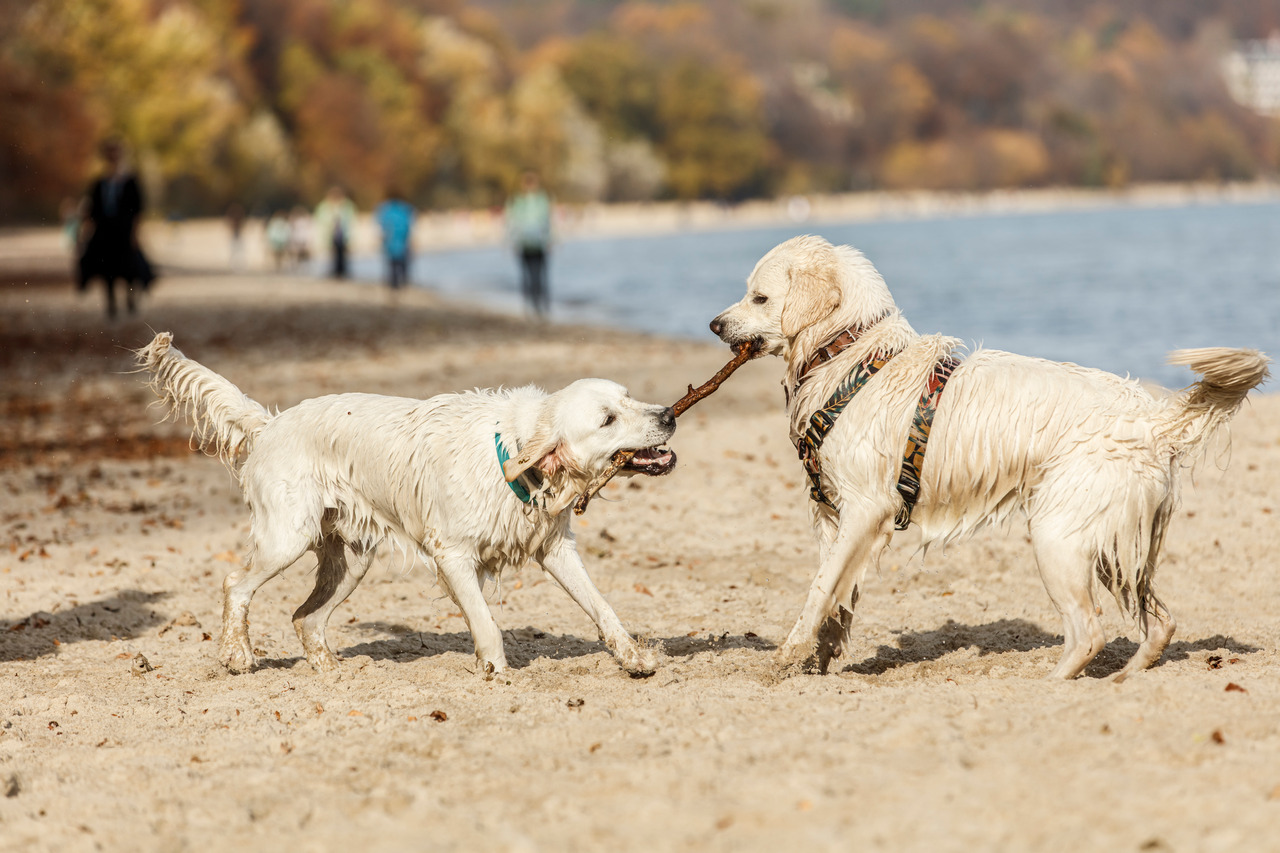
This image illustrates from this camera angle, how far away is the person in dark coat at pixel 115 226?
1825 cm

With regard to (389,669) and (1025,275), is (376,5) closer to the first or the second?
(1025,275)

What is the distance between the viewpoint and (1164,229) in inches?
2881

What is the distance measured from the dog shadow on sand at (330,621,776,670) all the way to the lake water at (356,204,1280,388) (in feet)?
30.7

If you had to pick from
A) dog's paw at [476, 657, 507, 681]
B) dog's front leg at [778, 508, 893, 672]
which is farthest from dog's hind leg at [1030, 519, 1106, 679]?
dog's paw at [476, 657, 507, 681]

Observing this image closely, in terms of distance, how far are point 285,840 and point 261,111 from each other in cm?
9747

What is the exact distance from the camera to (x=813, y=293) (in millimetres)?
5824

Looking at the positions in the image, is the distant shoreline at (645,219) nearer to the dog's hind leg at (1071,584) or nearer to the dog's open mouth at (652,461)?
the dog's open mouth at (652,461)

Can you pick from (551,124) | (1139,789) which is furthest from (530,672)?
(551,124)

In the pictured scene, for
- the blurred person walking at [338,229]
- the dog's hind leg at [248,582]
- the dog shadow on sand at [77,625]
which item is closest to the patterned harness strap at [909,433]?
the dog's hind leg at [248,582]

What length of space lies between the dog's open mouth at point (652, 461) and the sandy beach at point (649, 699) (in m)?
0.93

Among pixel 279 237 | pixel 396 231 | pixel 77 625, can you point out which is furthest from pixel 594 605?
pixel 279 237

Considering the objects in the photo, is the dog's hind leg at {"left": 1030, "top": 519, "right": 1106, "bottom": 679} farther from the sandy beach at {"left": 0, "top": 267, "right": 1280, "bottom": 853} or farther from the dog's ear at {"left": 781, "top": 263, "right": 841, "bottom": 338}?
the dog's ear at {"left": 781, "top": 263, "right": 841, "bottom": 338}

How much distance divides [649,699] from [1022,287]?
104ft

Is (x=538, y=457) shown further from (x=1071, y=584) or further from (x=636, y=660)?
(x=1071, y=584)
